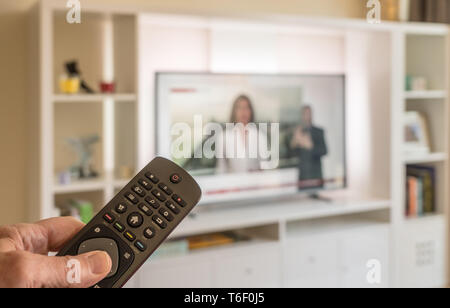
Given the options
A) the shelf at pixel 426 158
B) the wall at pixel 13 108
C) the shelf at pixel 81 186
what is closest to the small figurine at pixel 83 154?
the shelf at pixel 81 186

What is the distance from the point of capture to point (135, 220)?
0.35 meters

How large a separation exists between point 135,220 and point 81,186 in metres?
1.02

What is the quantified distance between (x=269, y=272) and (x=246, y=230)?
153mm

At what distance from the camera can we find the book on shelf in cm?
182

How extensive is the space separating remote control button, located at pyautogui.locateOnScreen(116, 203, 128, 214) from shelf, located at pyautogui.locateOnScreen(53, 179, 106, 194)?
1.00 meters

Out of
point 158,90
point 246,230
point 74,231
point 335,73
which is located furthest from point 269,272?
point 74,231

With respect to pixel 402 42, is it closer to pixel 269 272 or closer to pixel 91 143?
pixel 269 272

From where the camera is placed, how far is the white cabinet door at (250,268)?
1487 mm

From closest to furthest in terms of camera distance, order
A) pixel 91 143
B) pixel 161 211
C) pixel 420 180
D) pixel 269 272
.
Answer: pixel 161 211
pixel 91 143
pixel 269 272
pixel 420 180

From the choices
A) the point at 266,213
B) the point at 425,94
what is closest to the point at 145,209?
the point at 266,213

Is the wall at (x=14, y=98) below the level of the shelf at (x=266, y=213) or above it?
above

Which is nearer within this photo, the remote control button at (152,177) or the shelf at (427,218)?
the remote control button at (152,177)

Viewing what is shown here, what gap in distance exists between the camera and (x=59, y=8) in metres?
1.29

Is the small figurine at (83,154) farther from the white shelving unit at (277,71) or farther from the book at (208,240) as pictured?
the book at (208,240)
